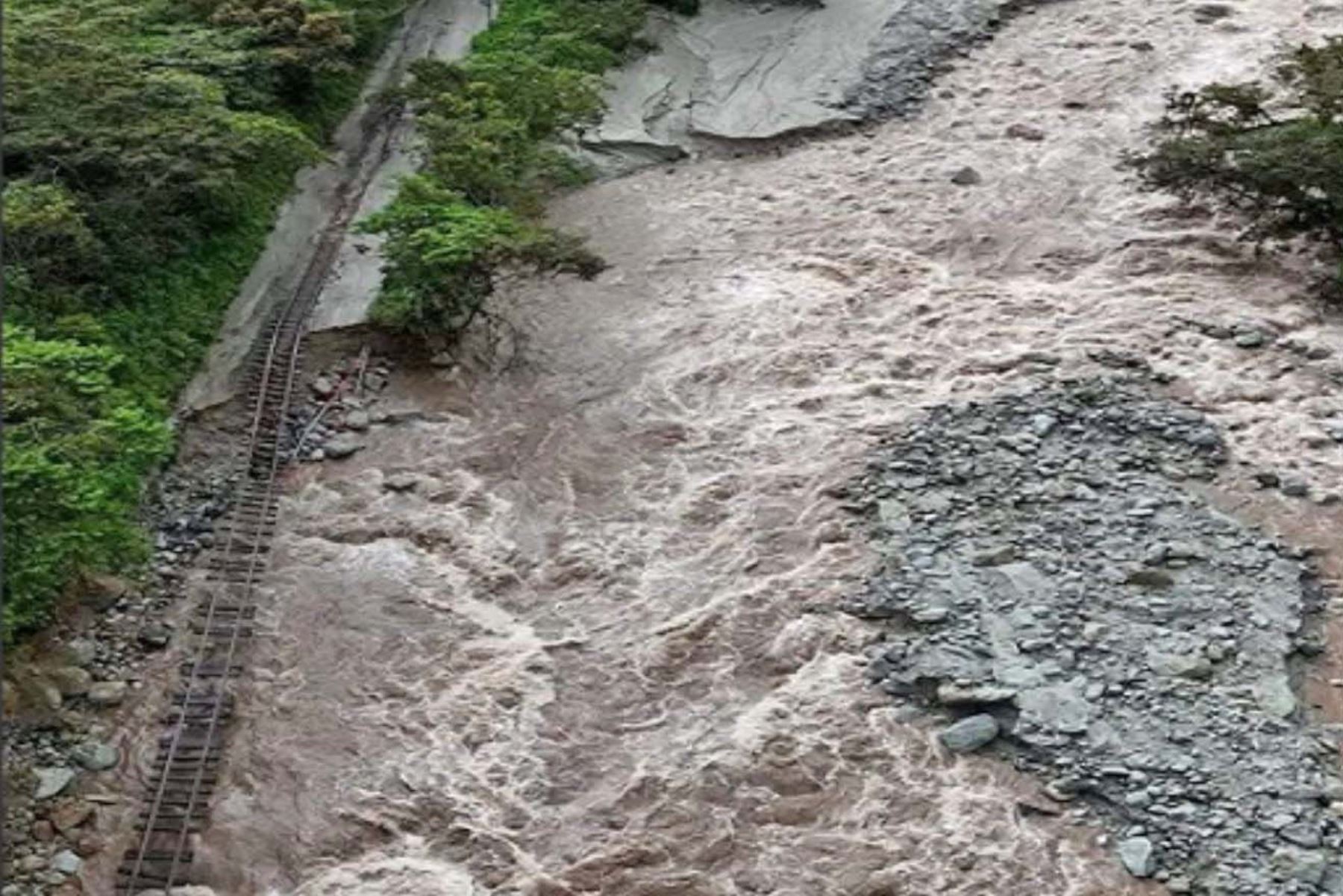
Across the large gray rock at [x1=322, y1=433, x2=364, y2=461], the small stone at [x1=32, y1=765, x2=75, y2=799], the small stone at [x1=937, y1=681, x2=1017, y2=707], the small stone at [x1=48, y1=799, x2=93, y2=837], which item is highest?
the small stone at [x1=32, y1=765, x2=75, y2=799]

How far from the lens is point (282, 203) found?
86.4ft

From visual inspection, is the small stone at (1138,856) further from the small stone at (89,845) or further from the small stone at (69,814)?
the small stone at (69,814)

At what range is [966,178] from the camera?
27.1 metres

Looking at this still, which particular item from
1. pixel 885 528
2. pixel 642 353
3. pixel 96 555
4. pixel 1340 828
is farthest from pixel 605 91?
pixel 1340 828

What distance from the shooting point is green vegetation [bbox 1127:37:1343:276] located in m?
22.0

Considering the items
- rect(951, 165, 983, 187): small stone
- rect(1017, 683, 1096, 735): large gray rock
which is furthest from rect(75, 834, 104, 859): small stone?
rect(951, 165, 983, 187): small stone

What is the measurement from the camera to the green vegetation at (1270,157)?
22.0 m

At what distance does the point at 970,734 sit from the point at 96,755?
29.7 feet

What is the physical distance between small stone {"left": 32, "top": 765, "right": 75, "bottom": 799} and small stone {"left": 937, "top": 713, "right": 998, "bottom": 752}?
8.90 metres

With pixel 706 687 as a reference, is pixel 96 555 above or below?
above

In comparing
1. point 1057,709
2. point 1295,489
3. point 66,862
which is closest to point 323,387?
point 66,862

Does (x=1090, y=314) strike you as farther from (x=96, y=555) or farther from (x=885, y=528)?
(x=96, y=555)

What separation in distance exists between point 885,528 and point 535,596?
→ 443 centimetres

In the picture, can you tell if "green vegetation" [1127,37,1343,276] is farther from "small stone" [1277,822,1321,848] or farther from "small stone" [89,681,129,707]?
"small stone" [89,681,129,707]
